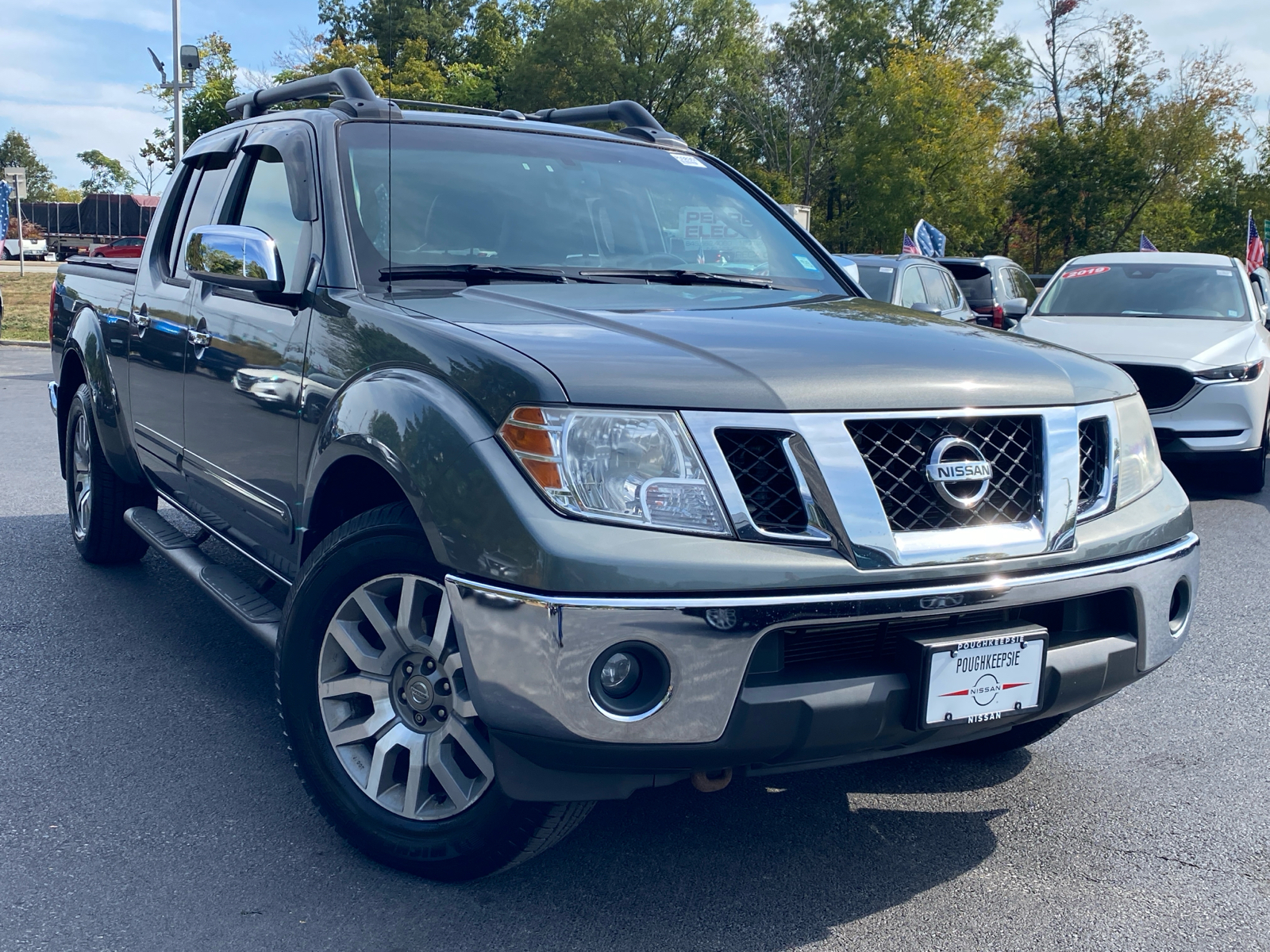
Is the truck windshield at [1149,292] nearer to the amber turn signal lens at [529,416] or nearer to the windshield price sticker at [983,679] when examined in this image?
the windshield price sticker at [983,679]

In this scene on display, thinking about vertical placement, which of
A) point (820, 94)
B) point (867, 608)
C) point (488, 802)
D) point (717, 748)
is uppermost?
point (820, 94)

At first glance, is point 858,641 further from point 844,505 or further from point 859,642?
point 844,505

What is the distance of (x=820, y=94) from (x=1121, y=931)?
151ft

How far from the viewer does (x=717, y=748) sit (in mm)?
2338

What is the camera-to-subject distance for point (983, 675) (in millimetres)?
2520

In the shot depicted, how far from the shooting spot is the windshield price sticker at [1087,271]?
9.95 metres

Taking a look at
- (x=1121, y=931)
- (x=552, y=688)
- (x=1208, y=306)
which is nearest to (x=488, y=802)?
(x=552, y=688)

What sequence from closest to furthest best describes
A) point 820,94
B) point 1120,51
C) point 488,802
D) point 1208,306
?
point 488,802 < point 1208,306 < point 1120,51 < point 820,94

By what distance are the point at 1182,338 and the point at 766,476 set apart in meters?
7.07

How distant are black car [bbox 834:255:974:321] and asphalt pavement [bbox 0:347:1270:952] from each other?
5.97 m

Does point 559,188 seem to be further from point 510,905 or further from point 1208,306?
point 1208,306

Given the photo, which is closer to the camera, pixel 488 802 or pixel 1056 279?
pixel 488 802

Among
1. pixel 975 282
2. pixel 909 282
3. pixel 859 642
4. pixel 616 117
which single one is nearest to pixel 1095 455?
pixel 859 642

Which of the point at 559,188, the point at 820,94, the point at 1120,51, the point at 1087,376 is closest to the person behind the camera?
the point at 1087,376
